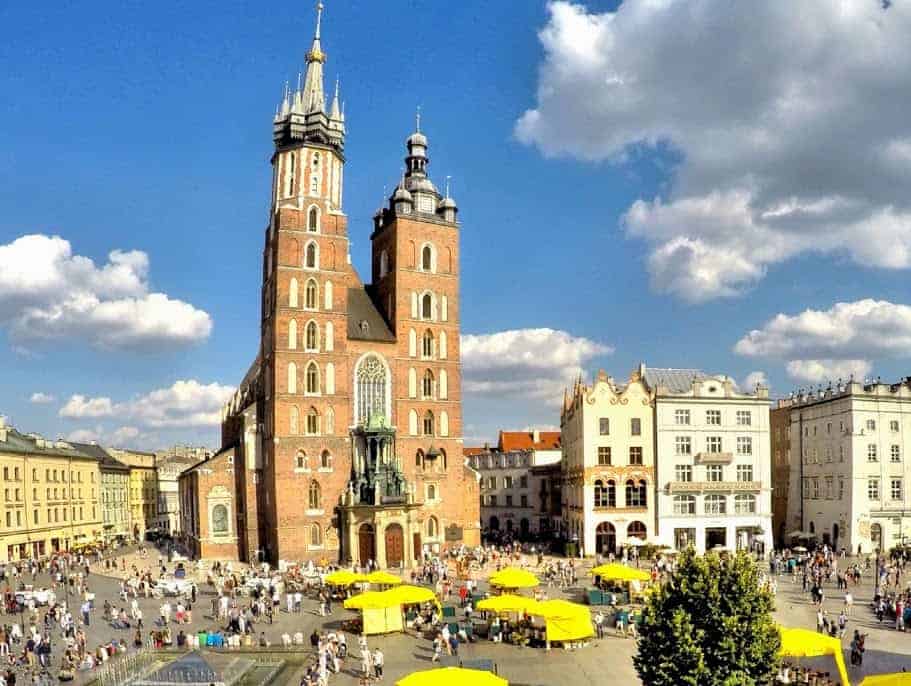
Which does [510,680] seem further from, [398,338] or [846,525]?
[846,525]

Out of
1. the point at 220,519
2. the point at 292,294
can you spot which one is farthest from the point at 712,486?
the point at 220,519

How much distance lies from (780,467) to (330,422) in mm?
38371

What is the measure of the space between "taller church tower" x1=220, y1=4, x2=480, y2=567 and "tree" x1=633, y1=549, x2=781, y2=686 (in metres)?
36.8

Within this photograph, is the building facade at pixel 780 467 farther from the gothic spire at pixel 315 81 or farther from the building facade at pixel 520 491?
the gothic spire at pixel 315 81


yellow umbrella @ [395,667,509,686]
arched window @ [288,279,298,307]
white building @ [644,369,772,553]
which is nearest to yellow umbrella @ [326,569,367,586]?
yellow umbrella @ [395,667,509,686]

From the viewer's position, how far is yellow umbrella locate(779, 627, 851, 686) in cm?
2678

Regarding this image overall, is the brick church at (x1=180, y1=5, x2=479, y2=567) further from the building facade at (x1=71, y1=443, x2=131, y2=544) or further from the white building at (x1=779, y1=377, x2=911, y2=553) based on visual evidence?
the building facade at (x1=71, y1=443, x2=131, y2=544)

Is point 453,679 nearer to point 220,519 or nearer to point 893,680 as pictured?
point 893,680

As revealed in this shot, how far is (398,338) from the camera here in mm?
67188

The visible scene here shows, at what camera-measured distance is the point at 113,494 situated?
99562mm

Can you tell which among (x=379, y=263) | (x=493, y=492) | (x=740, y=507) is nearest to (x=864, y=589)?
(x=740, y=507)

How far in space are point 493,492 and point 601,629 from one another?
55.7 m

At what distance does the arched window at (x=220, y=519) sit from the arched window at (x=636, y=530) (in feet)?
93.6

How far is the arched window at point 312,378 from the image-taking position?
63250 millimetres
